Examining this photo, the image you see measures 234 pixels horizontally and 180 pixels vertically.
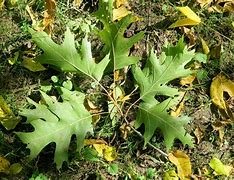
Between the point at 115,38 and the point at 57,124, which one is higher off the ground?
the point at 115,38

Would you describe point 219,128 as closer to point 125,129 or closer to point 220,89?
point 220,89

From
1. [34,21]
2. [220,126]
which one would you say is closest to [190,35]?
[220,126]

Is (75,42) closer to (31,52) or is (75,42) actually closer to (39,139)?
(31,52)

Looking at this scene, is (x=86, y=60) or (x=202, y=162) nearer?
(x=86, y=60)

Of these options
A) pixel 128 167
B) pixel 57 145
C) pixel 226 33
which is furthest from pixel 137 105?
pixel 226 33

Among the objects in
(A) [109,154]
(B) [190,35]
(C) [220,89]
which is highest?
(B) [190,35]

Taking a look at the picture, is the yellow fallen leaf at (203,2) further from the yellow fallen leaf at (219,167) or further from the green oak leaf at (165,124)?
the yellow fallen leaf at (219,167)
